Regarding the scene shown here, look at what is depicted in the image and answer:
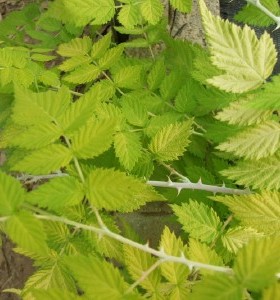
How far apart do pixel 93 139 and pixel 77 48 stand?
55 centimetres

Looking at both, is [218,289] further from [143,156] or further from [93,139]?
[143,156]

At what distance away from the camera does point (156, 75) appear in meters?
1.08

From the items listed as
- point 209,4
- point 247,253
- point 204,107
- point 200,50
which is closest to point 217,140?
point 204,107

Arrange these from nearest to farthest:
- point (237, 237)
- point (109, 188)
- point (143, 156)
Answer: point (109, 188), point (237, 237), point (143, 156)

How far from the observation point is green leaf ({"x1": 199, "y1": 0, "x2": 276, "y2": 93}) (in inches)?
25.9

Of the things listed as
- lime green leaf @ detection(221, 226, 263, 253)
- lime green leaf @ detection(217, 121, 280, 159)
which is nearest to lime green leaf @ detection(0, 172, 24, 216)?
lime green leaf @ detection(217, 121, 280, 159)

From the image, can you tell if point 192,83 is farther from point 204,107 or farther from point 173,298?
point 173,298

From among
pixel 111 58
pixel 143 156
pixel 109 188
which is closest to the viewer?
pixel 109 188

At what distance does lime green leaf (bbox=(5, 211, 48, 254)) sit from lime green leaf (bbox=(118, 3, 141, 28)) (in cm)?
61

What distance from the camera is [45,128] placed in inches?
24.6

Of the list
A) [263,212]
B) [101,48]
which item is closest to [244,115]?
[263,212]

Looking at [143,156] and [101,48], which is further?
[101,48]

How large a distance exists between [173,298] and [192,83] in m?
0.50

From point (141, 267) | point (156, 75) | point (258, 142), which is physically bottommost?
point (141, 267)
